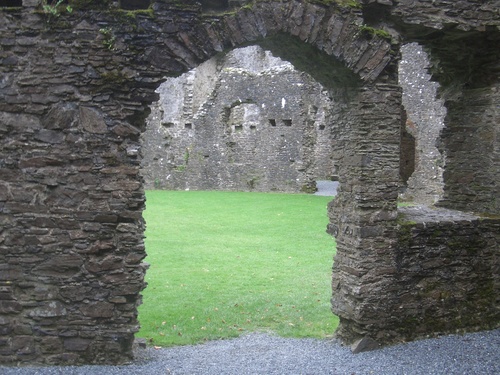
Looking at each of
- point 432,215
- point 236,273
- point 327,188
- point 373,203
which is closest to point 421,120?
point 327,188

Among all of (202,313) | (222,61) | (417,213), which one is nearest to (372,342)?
(417,213)

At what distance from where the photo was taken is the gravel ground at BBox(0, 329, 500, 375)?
5.25 m

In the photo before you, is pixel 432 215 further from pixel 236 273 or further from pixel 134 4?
pixel 134 4

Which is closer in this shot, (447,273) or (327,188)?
(447,273)

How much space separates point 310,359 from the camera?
567 centimetres

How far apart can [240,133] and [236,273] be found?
42.2 feet

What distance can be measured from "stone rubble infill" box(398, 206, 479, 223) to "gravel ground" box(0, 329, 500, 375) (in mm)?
1317

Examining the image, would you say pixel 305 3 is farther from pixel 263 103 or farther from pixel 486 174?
pixel 263 103

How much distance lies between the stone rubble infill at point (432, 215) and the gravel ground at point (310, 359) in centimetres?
132

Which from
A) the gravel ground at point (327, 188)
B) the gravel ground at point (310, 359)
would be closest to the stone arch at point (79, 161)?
the gravel ground at point (310, 359)

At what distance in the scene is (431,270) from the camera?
6.15m

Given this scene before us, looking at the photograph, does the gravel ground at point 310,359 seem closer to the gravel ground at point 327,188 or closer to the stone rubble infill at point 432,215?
the stone rubble infill at point 432,215

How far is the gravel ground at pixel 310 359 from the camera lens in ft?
17.2

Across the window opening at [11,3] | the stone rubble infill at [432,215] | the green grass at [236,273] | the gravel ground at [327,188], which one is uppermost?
the window opening at [11,3]
